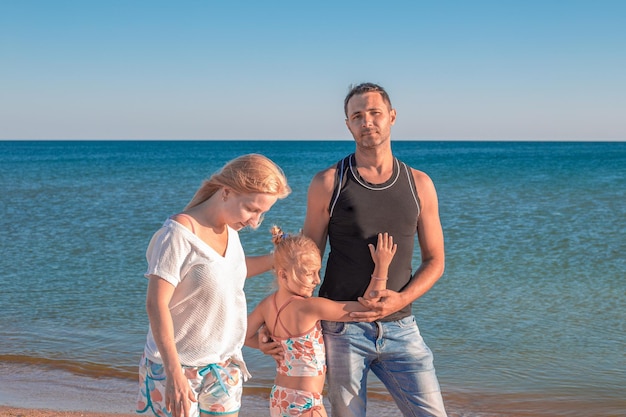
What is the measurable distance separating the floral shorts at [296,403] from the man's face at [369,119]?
114 cm

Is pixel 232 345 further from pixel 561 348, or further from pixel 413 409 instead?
pixel 561 348

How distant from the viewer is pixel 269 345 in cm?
324

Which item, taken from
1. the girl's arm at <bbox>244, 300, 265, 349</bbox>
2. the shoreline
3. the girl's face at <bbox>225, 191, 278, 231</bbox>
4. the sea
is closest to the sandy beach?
the shoreline

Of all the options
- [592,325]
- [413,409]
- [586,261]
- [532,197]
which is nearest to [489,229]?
[586,261]

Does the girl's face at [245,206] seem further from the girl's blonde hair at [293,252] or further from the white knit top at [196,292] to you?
the girl's blonde hair at [293,252]

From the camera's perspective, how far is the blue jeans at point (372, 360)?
3.19 metres

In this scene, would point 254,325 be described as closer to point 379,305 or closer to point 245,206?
point 379,305

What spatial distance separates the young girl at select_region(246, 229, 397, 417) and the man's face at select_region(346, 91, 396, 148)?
45 cm

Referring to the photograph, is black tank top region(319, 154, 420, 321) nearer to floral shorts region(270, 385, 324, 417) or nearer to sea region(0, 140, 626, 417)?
floral shorts region(270, 385, 324, 417)

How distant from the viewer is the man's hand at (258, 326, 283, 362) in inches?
127

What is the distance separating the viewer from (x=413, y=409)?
3242 millimetres

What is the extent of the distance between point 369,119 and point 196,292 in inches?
45.5

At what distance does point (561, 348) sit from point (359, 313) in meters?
5.18

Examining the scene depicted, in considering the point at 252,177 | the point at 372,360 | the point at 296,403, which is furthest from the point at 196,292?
the point at 372,360
